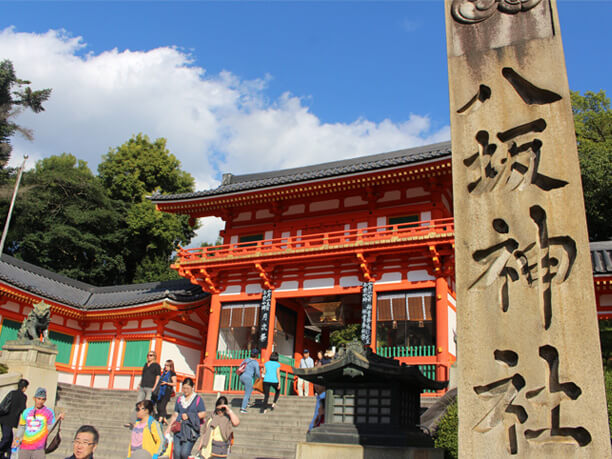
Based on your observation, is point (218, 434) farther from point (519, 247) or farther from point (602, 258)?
point (602, 258)

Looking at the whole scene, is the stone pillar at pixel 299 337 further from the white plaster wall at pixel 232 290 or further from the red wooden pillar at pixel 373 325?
the red wooden pillar at pixel 373 325

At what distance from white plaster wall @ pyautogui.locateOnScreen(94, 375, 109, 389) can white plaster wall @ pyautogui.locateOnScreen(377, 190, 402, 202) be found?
12665 millimetres

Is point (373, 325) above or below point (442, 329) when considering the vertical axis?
above

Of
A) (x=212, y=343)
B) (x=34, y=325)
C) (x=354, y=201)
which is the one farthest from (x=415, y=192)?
(x=34, y=325)

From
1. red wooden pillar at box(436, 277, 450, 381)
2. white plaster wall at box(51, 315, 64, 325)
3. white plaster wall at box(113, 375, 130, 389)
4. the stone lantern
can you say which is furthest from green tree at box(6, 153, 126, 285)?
the stone lantern

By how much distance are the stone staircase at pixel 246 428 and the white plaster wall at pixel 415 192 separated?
823cm

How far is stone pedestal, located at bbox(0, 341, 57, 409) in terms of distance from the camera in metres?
12.9

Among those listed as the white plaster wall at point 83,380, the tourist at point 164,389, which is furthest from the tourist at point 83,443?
Result: the white plaster wall at point 83,380

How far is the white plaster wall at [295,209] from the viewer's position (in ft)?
66.0

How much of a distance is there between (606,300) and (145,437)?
14.5m

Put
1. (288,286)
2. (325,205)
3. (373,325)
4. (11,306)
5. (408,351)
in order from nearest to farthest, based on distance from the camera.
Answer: (408,351) < (373,325) < (288,286) < (11,306) < (325,205)

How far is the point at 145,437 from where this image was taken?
5.40 m

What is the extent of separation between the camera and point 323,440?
7.48 metres

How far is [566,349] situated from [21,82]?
34435 mm
